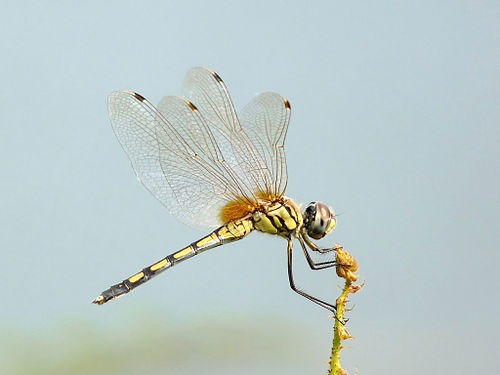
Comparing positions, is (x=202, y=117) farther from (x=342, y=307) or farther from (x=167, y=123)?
(x=342, y=307)

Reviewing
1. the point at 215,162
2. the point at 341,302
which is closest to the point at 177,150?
the point at 215,162

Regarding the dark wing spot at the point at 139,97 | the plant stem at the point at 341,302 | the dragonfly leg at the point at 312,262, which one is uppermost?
the dark wing spot at the point at 139,97

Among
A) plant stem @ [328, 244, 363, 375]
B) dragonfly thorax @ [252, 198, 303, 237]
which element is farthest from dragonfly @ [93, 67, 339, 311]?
plant stem @ [328, 244, 363, 375]

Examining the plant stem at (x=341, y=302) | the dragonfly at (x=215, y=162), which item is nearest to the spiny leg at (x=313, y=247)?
the dragonfly at (x=215, y=162)

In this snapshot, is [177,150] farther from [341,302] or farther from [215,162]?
[341,302]

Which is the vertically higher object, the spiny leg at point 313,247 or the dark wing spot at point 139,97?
the dark wing spot at point 139,97

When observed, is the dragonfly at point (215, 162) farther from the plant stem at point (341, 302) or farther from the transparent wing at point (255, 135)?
the plant stem at point (341, 302)

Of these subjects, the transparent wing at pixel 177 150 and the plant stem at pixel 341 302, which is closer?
the plant stem at pixel 341 302

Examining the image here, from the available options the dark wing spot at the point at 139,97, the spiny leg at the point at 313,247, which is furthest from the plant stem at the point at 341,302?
the dark wing spot at the point at 139,97
